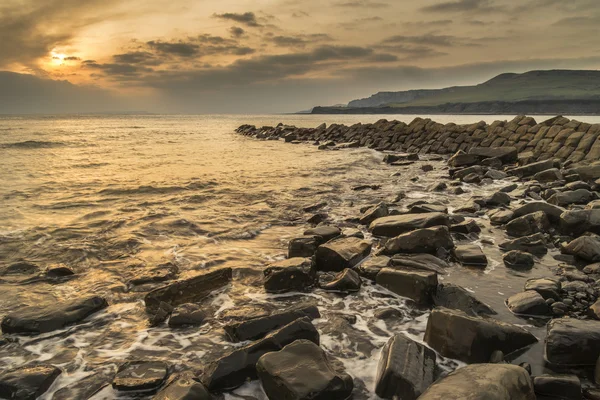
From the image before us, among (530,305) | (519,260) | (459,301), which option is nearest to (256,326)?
(459,301)

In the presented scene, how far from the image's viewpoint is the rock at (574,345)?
3.66m

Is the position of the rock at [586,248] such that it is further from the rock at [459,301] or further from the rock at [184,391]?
the rock at [184,391]

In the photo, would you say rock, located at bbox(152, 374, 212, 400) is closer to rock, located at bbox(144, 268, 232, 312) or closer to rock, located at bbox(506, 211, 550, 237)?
rock, located at bbox(144, 268, 232, 312)

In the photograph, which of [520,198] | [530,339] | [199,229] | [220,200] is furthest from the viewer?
[220,200]

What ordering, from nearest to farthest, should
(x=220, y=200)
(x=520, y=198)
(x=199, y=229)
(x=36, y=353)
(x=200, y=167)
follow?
(x=36, y=353), (x=199, y=229), (x=520, y=198), (x=220, y=200), (x=200, y=167)

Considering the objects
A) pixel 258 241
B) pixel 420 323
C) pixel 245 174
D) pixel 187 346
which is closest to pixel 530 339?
pixel 420 323

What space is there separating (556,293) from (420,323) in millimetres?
2115

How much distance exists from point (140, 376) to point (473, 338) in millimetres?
3553

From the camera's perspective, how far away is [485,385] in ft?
9.42

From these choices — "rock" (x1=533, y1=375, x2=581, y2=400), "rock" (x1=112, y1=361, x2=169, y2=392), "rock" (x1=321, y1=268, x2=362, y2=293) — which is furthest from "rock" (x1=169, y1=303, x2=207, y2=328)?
"rock" (x1=533, y1=375, x2=581, y2=400)

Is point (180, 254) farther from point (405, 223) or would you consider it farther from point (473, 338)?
point (473, 338)

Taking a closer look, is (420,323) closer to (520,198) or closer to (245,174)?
(520,198)

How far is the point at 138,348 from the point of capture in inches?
173

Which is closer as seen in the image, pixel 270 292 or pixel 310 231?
pixel 270 292
